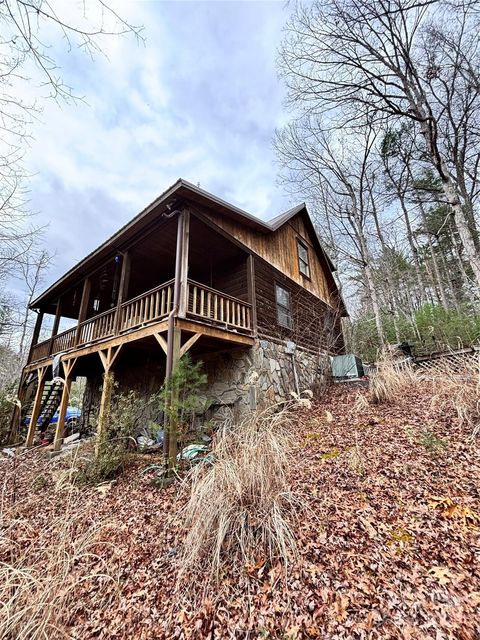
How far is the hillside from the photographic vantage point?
1861 mm

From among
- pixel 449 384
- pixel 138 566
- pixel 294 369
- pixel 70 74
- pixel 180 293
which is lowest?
pixel 138 566

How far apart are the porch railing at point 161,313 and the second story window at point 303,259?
513 cm

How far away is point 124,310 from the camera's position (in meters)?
7.23

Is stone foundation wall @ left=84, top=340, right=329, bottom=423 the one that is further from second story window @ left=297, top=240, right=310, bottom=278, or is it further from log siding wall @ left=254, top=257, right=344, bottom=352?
second story window @ left=297, top=240, right=310, bottom=278

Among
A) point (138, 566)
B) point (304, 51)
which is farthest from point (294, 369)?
point (304, 51)

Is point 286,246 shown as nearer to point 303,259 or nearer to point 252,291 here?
point 303,259

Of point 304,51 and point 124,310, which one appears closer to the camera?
point 124,310

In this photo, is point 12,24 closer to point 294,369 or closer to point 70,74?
point 70,74

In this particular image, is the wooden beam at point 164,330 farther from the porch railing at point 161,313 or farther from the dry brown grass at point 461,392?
the dry brown grass at point 461,392

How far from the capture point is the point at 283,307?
31.9ft

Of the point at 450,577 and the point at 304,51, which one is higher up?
the point at 304,51

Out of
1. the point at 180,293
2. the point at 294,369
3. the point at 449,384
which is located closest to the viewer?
the point at 449,384

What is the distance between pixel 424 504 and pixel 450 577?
78cm

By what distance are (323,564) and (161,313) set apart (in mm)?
4914
